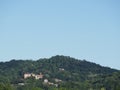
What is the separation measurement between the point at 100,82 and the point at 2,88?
3517 inches

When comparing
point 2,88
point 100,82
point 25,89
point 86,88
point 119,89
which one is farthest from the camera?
point 100,82

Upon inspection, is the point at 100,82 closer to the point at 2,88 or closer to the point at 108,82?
the point at 108,82

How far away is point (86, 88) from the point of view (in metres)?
169

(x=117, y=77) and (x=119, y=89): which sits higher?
(x=117, y=77)

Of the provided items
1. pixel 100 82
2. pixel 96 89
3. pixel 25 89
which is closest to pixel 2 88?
pixel 25 89

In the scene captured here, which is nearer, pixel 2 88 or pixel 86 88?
pixel 2 88

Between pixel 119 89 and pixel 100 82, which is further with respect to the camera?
pixel 100 82

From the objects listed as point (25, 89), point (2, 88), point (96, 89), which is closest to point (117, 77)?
point (96, 89)

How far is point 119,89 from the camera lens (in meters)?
88.9

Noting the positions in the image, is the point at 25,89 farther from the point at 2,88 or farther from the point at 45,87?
the point at 2,88

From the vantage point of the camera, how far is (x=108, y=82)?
170000 millimetres

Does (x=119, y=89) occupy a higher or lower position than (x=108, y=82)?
lower

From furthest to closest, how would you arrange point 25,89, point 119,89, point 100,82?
point 100,82
point 25,89
point 119,89

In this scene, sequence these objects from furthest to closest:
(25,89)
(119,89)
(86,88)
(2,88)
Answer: (86,88)
(25,89)
(2,88)
(119,89)
